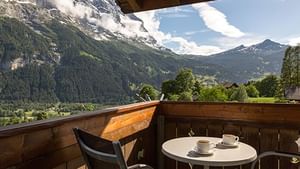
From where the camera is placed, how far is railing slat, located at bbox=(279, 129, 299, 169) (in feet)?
9.08

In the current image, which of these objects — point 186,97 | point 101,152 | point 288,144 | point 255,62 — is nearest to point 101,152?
point 101,152

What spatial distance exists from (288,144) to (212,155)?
4.22 feet

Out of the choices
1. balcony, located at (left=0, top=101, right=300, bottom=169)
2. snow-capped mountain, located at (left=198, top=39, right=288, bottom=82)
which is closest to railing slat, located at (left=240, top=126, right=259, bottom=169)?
balcony, located at (left=0, top=101, right=300, bottom=169)

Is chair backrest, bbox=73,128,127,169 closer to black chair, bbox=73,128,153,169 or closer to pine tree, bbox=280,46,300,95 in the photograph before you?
black chair, bbox=73,128,153,169

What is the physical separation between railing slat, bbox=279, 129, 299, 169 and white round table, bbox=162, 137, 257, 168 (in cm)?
84

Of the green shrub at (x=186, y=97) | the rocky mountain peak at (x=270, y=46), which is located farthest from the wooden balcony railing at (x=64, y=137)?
the rocky mountain peak at (x=270, y=46)

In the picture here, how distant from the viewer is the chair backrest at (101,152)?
1248 millimetres

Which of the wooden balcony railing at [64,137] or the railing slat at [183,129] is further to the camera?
the railing slat at [183,129]

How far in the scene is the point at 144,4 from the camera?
9.53ft

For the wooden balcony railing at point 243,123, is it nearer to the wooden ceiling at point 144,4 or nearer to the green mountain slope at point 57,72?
the wooden ceiling at point 144,4

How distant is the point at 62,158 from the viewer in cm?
184

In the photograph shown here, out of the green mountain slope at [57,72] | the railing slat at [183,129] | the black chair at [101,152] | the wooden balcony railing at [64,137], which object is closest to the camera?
the black chair at [101,152]

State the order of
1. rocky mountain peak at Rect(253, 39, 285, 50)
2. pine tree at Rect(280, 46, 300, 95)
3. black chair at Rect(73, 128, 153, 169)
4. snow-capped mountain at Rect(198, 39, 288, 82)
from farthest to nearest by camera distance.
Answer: rocky mountain peak at Rect(253, 39, 285, 50), pine tree at Rect(280, 46, 300, 95), snow-capped mountain at Rect(198, 39, 288, 82), black chair at Rect(73, 128, 153, 169)

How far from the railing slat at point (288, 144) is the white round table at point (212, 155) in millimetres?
842
